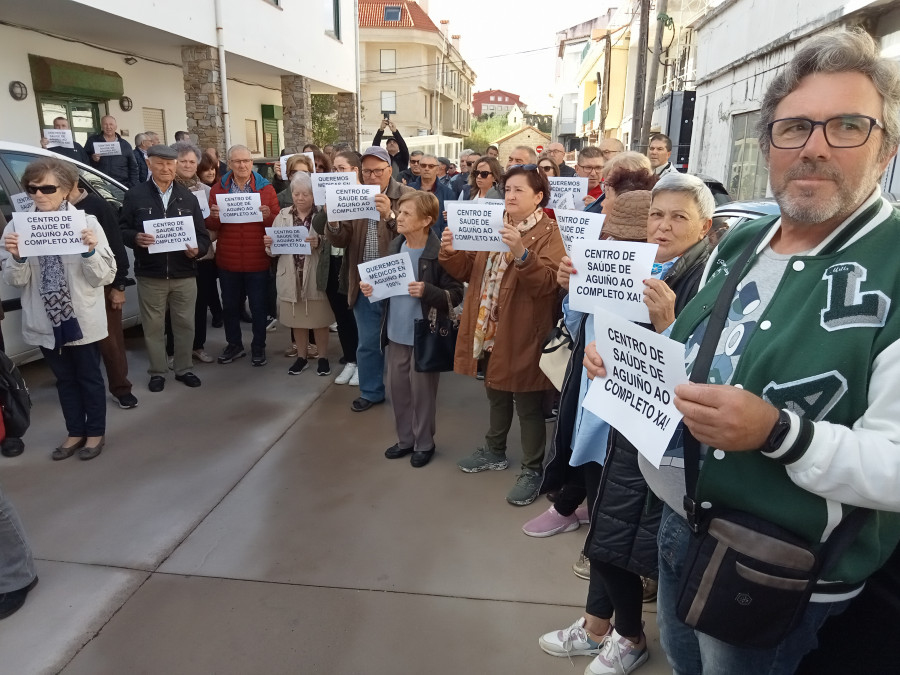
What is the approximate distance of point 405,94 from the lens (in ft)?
124

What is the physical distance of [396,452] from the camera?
169 inches

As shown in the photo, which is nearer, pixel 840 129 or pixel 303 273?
pixel 840 129

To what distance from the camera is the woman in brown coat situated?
3383 mm

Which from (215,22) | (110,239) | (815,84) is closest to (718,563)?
(815,84)

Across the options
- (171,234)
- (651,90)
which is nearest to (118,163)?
(171,234)

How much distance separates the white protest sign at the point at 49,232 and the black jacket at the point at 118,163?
6.29 meters

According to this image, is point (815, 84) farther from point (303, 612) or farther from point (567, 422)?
point (303, 612)

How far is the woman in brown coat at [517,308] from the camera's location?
3383 mm

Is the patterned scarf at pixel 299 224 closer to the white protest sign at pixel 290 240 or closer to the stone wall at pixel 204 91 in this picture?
the white protest sign at pixel 290 240

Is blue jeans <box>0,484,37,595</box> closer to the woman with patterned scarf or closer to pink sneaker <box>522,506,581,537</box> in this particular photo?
pink sneaker <box>522,506,581,537</box>

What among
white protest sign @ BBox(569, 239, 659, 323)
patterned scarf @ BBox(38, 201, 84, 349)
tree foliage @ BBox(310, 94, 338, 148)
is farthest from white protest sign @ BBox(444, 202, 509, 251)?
tree foliage @ BBox(310, 94, 338, 148)

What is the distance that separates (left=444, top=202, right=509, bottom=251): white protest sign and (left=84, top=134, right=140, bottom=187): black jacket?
25.5 feet

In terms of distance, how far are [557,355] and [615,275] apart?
0.88 meters

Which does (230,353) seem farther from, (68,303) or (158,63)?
(158,63)
